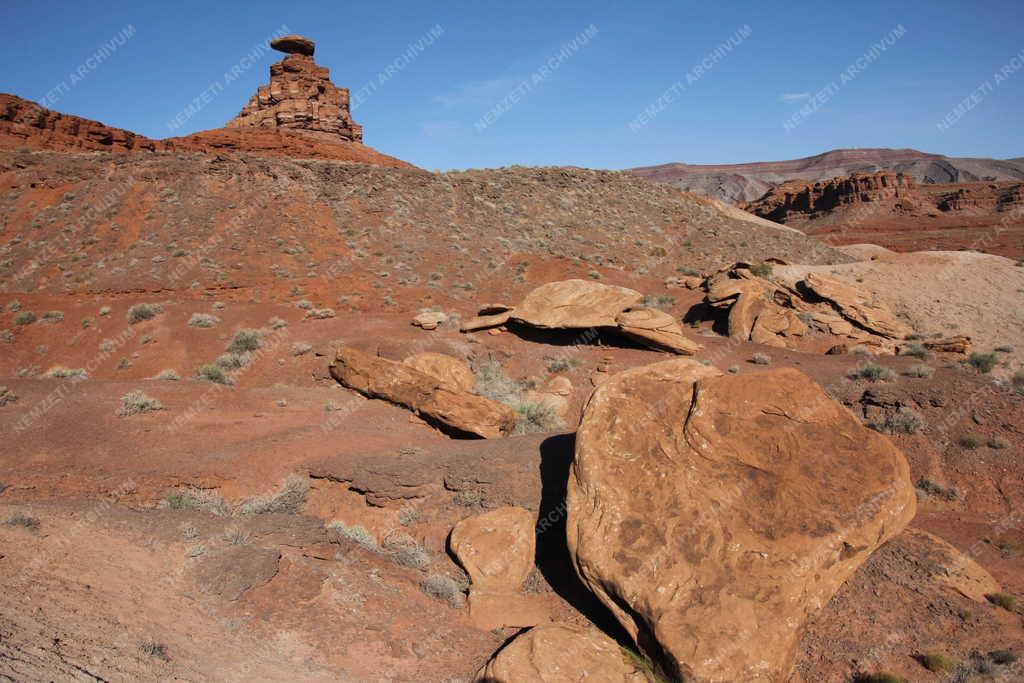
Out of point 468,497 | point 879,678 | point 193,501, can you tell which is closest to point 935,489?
point 879,678

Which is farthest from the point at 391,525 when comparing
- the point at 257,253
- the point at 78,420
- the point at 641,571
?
the point at 257,253

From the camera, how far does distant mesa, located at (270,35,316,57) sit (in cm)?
4450

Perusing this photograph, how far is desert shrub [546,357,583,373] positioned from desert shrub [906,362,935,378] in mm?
7921

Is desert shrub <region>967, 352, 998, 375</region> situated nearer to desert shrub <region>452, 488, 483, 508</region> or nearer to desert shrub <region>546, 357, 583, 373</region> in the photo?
desert shrub <region>546, 357, 583, 373</region>

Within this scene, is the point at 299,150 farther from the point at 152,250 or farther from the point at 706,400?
the point at 706,400

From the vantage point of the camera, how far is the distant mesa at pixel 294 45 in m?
44.5

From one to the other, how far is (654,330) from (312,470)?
10.6m

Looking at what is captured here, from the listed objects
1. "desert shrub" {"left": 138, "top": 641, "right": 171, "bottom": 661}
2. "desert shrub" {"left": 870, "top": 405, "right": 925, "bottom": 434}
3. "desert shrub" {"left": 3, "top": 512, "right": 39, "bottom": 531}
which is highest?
"desert shrub" {"left": 3, "top": 512, "right": 39, "bottom": 531}

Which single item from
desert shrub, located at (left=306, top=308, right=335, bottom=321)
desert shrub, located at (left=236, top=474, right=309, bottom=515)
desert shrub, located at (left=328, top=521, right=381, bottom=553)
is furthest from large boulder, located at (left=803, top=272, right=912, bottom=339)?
desert shrub, located at (left=236, top=474, right=309, bottom=515)

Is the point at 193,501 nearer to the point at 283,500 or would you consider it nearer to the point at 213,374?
the point at 283,500

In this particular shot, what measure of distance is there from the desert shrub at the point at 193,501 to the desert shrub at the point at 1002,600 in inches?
411

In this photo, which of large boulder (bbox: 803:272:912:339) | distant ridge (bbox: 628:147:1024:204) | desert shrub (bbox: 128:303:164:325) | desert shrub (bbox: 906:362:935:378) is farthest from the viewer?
distant ridge (bbox: 628:147:1024:204)

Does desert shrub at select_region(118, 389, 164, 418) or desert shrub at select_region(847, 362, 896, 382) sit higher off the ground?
desert shrub at select_region(118, 389, 164, 418)

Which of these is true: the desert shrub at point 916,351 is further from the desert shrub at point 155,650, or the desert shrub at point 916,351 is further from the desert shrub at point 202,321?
the desert shrub at point 202,321
